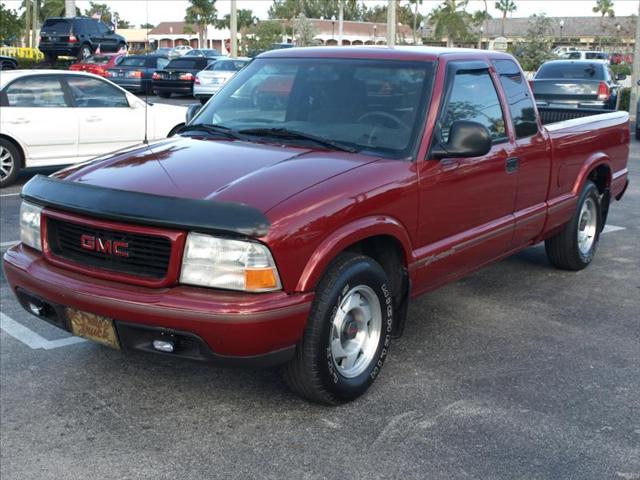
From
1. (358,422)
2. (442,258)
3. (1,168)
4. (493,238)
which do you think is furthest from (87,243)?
(1,168)

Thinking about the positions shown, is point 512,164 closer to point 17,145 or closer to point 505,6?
point 17,145

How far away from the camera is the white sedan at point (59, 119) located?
34.1 feet

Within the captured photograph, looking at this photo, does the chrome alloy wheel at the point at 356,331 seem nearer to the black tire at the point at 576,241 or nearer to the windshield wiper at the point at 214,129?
the windshield wiper at the point at 214,129

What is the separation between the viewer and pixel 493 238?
5.14 metres

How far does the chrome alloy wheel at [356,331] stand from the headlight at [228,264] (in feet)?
1.88

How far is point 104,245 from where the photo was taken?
3725 mm

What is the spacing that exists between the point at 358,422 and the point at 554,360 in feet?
4.88

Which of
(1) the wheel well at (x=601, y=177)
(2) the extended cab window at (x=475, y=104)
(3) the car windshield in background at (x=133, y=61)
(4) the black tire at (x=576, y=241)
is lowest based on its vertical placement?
(4) the black tire at (x=576, y=241)

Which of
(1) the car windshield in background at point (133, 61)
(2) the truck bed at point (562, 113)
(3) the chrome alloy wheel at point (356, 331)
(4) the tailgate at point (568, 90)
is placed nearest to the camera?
(3) the chrome alloy wheel at point (356, 331)

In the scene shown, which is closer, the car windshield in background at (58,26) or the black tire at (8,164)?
the black tire at (8,164)

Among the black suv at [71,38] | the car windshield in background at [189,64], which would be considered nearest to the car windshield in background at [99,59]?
the black suv at [71,38]

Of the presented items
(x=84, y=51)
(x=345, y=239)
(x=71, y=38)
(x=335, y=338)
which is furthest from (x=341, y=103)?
(x=84, y=51)

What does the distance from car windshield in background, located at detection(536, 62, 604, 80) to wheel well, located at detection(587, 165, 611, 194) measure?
1240cm

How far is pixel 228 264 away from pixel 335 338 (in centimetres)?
79
